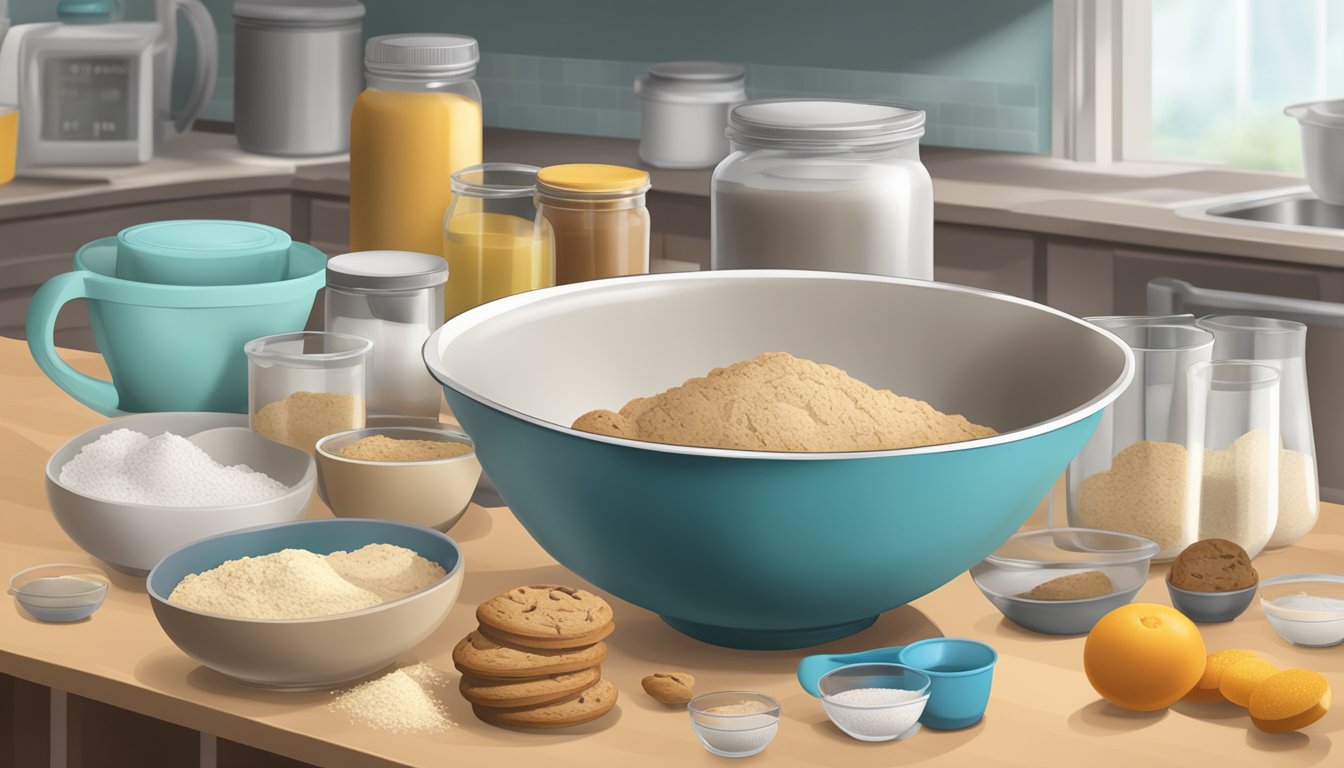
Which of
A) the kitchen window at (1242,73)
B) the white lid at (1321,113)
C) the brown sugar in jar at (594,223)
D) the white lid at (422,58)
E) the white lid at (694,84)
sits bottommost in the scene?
the brown sugar in jar at (594,223)

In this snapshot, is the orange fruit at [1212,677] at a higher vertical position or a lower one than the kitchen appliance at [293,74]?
lower

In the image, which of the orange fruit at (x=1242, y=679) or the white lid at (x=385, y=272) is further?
the white lid at (x=385, y=272)

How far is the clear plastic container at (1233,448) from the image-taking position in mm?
1224

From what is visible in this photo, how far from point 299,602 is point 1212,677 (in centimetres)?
54

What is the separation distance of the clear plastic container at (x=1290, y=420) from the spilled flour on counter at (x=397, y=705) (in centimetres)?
64

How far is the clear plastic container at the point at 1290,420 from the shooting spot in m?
1.27

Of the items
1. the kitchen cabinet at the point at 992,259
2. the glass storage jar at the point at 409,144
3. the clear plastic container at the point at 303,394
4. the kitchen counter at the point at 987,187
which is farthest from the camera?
the kitchen cabinet at the point at 992,259

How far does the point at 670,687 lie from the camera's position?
1026 mm

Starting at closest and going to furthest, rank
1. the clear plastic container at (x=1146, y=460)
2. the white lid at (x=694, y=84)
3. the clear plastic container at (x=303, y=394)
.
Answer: the clear plastic container at (x=1146, y=460), the clear plastic container at (x=303, y=394), the white lid at (x=694, y=84)

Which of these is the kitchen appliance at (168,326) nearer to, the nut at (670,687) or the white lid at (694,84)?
the nut at (670,687)

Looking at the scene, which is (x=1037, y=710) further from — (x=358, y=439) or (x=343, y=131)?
(x=343, y=131)

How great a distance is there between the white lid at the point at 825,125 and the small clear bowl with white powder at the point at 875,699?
56cm

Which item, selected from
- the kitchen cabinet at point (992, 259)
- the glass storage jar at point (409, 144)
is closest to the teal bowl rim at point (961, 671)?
the glass storage jar at point (409, 144)

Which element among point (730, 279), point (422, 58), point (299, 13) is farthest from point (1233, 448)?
point (299, 13)
